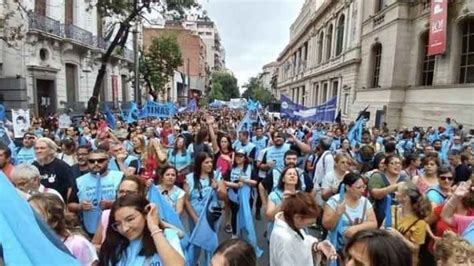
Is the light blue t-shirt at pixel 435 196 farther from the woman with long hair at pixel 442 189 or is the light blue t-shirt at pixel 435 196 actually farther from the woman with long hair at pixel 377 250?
the woman with long hair at pixel 377 250

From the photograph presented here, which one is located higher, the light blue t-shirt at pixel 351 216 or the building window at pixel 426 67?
the building window at pixel 426 67

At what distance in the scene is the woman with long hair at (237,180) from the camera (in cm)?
550

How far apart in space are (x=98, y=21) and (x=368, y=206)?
25.9 meters

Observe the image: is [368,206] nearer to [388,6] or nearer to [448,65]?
[448,65]

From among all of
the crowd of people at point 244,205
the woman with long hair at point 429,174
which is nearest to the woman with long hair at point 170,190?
the crowd of people at point 244,205

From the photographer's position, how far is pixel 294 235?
2.75 metres

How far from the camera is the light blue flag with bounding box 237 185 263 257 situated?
4.86 m

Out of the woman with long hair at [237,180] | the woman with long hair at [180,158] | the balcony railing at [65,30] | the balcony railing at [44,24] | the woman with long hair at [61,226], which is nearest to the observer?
the woman with long hair at [61,226]

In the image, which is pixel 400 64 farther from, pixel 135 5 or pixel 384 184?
pixel 384 184

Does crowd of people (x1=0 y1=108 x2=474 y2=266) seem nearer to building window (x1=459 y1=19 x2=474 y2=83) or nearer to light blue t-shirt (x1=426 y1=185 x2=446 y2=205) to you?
light blue t-shirt (x1=426 y1=185 x2=446 y2=205)

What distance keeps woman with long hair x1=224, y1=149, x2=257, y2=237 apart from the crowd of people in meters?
0.02

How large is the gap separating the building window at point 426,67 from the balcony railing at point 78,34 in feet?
59.1

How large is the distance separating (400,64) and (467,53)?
4696mm

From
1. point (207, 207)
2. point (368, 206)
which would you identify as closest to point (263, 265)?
point (207, 207)
